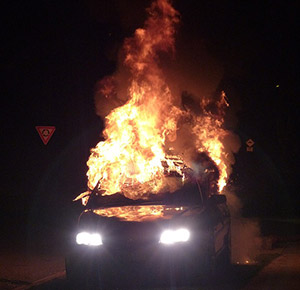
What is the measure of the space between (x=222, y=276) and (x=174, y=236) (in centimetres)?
197

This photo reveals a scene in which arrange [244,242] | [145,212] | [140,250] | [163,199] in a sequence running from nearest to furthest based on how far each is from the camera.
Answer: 1. [140,250]
2. [145,212]
3. [163,199]
4. [244,242]

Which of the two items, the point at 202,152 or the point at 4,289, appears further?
the point at 202,152

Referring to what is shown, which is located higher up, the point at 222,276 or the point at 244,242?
the point at 244,242

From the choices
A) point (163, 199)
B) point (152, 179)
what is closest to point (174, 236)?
point (163, 199)

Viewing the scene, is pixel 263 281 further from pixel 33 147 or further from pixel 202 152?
pixel 33 147

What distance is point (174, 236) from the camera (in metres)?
7.41

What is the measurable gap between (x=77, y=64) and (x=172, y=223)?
13.7m

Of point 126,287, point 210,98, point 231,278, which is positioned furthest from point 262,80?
point 126,287

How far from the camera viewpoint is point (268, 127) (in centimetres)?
3144

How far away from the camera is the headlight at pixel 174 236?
7355 mm

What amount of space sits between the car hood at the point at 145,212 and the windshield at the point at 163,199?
187mm

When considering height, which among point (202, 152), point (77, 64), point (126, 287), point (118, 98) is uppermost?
point (77, 64)

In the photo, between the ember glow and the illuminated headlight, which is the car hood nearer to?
the illuminated headlight

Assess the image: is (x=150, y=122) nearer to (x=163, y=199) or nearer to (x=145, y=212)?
(x=163, y=199)
